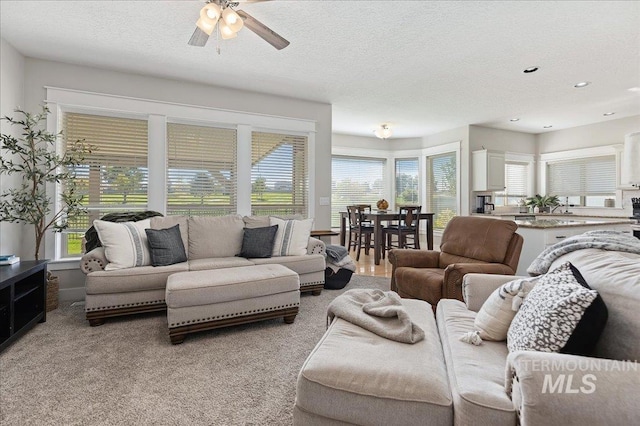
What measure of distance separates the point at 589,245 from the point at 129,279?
333cm

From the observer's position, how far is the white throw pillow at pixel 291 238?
12.4 feet

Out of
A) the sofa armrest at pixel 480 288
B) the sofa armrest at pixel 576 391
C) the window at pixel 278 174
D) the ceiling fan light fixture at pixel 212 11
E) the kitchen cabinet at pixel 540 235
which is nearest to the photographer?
the sofa armrest at pixel 576 391

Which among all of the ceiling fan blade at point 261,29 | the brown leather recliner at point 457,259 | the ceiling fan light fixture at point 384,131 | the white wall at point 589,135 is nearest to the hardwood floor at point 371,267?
the brown leather recliner at point 457,259

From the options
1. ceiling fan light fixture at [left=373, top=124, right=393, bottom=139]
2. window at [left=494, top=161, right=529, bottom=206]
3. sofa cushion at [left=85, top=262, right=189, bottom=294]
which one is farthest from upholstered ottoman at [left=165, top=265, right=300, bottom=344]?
window at [left=494, top=161, right=529, bottom=206]

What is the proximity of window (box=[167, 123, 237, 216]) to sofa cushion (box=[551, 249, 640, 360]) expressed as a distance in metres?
4.02

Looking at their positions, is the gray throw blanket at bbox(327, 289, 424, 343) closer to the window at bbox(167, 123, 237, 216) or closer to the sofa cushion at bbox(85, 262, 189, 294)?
the sofa cushion at bbox(85, 262, 189, 294)

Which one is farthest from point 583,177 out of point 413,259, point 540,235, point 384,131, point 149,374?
point 149,374

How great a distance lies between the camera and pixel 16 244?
332cm

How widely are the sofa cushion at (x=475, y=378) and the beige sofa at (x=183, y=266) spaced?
7.08 ft

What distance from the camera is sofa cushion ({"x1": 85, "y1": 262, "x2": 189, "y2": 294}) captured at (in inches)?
109

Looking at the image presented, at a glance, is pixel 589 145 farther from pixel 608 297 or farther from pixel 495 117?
pixel 608 297

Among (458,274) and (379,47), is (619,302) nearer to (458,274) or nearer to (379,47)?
(458,274)

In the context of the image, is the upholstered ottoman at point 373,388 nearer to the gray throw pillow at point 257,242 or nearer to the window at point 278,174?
the gray throw pillow at point 257,242

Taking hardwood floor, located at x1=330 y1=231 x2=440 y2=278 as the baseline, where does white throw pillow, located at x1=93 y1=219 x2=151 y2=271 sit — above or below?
above
